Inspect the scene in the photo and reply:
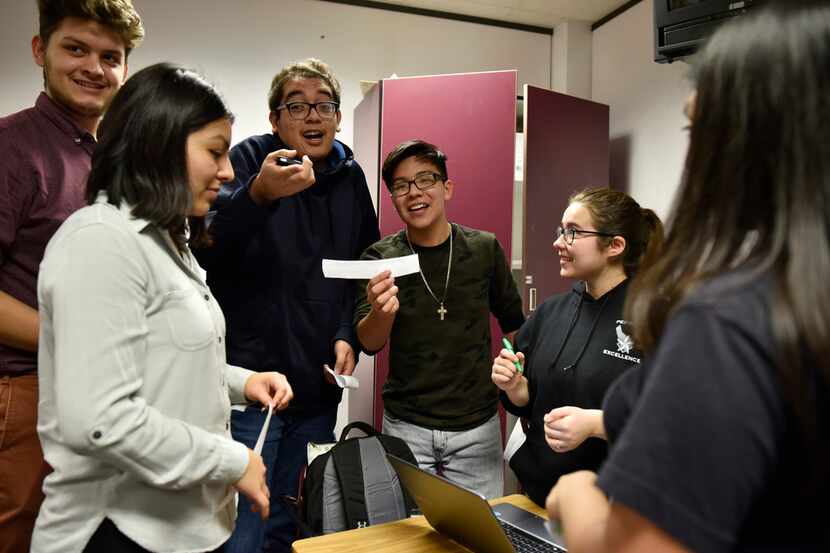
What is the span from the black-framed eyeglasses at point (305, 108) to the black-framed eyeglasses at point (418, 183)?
1.06 ft

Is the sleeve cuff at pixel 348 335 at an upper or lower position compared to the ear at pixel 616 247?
lower

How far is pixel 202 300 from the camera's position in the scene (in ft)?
3.34

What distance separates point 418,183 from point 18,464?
4.39 ft

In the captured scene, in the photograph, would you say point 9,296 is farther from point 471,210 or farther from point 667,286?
point 471,210

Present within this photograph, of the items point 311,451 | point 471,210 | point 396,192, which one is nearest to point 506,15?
point 471,210

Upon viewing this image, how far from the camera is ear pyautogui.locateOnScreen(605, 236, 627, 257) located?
165cm

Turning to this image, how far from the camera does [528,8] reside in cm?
383

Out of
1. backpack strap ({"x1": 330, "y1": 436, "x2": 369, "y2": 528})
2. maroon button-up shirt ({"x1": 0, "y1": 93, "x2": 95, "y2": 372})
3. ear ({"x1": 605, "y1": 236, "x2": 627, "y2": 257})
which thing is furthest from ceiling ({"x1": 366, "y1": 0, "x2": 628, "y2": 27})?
backpack strap ({"x1": 330, "y1": 436, "x2": 369, "y2": 528})

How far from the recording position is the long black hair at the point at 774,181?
0.44m

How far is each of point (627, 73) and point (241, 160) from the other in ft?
9.38

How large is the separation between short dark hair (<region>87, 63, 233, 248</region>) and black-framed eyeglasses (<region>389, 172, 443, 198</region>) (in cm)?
104

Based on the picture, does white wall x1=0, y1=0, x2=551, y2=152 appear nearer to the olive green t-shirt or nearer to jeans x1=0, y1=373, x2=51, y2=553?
the olive green t-shirt

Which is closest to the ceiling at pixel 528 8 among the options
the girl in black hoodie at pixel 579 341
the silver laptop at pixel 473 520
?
the girl in black hoodie at pixel 579 341

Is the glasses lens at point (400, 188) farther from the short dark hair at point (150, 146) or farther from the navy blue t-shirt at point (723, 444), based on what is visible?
the navy blue t-shirt at point (723, 444)
